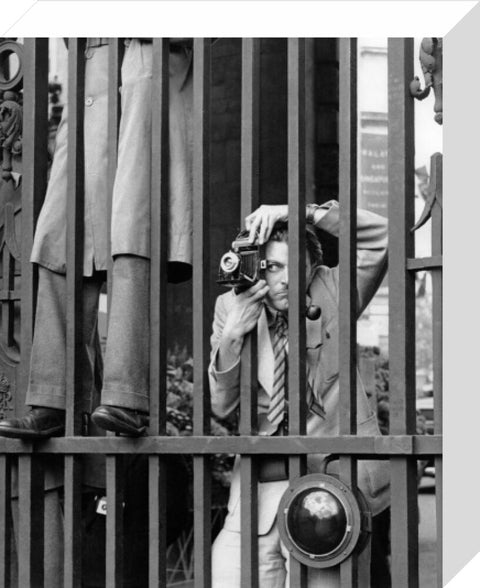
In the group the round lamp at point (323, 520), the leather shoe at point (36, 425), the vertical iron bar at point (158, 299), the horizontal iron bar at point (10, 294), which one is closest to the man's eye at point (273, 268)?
the vertical iron bar at point (158, 299)

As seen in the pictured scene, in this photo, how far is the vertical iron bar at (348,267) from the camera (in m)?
3.86

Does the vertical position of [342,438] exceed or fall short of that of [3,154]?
it falls short

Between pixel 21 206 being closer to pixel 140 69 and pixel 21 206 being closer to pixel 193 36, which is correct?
pixel 140 69

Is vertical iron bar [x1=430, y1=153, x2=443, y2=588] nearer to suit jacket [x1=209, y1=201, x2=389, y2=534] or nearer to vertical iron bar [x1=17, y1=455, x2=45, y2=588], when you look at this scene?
suit jacket [x1=209, y1=201, x2=389, y2=534]

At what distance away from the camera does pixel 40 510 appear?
174 inches

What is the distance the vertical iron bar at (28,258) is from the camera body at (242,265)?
798mm

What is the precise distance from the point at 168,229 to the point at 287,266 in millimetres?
453

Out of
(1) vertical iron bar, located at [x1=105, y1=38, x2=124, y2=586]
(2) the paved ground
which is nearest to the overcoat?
(1) vertical iron bar, located at [x1=105, y1=38, x2=124, y2=586]

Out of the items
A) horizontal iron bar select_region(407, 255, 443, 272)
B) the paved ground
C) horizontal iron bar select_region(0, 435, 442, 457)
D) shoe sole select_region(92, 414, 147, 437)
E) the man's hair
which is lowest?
the paved ground

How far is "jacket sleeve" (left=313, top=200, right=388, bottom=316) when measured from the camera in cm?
425

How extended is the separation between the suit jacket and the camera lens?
158 millimetres
